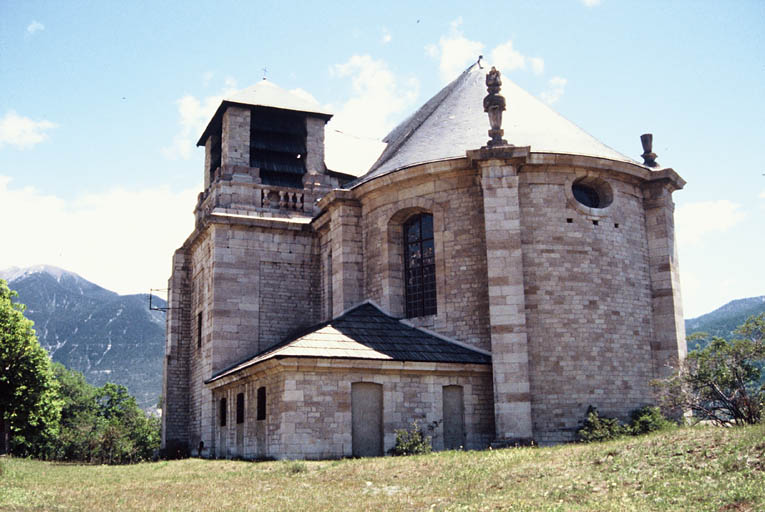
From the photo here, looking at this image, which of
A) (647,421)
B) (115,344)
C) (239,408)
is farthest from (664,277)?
(115,344)

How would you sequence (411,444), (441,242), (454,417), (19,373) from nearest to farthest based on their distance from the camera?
(411,444), (454,417), (441,242), (19,373)

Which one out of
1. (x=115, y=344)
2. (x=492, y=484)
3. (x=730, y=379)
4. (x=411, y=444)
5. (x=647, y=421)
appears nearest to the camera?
(x=492, y=484)

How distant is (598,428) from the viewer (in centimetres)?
2027

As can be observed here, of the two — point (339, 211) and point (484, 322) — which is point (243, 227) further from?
point (484, 322)

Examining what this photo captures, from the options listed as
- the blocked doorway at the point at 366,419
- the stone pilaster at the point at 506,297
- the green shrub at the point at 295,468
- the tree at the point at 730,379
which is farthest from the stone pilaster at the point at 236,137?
the tree at the point at 730,379

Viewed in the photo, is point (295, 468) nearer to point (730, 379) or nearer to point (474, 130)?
point (730, 379)

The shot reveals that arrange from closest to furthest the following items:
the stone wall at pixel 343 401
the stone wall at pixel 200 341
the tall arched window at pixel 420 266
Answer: the stone wall at pixel 343 401
the tall arched window at pixel 420 266
the stone wall at pixel 200 341

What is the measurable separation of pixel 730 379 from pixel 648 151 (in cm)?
935

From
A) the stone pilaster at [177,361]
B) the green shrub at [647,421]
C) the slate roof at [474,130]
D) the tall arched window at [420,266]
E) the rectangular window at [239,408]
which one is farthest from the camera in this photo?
the stone pilaster at [177,361]

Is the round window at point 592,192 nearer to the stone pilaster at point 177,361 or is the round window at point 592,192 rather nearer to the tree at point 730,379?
the tree at point 730,379

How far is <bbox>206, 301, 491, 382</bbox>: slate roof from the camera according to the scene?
20.7m

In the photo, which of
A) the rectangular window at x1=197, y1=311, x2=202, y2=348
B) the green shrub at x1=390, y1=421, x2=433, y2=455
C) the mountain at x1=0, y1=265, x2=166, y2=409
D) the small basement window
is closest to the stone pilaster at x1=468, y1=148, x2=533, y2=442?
the green shrub at x1=390, y1=421, x2=433, y2=455

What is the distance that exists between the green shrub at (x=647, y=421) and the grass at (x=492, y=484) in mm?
5583

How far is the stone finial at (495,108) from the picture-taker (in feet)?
74.8
